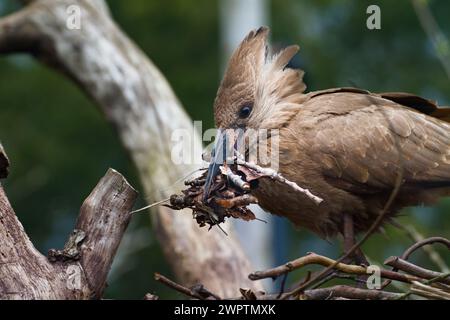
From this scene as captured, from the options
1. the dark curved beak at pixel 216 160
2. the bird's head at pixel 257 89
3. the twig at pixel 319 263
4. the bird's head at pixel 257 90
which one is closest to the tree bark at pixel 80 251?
the dark curved beak at pixel 216 160

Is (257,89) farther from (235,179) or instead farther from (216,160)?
(235,179)

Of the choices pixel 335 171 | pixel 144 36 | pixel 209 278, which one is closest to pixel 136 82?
pixel 209 278

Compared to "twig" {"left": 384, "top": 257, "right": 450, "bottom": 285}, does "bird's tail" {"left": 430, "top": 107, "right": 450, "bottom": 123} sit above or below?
above

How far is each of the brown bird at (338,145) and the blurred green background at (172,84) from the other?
Result: 591 cm

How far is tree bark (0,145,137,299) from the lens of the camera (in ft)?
15.0

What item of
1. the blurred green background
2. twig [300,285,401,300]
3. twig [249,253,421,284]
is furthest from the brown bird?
the blurred green background

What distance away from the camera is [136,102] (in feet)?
25.9

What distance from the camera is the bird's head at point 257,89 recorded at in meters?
6.30

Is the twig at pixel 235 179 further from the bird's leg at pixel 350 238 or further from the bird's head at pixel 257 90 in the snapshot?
the bird's leg at pixel 350 238

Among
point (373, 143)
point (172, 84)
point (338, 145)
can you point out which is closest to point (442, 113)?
point (373, 143)

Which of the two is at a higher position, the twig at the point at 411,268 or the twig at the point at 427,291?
the twig at the point at 411,268

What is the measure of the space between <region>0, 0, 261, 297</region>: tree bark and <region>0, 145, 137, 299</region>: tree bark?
2432mm

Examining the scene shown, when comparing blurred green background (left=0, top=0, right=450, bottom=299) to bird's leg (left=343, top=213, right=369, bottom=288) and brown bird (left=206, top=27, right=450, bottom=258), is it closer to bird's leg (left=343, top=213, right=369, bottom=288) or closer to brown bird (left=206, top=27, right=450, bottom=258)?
brown bird (left=206, top=27, right=450, bottom=258)

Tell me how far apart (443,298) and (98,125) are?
9.91 metres
